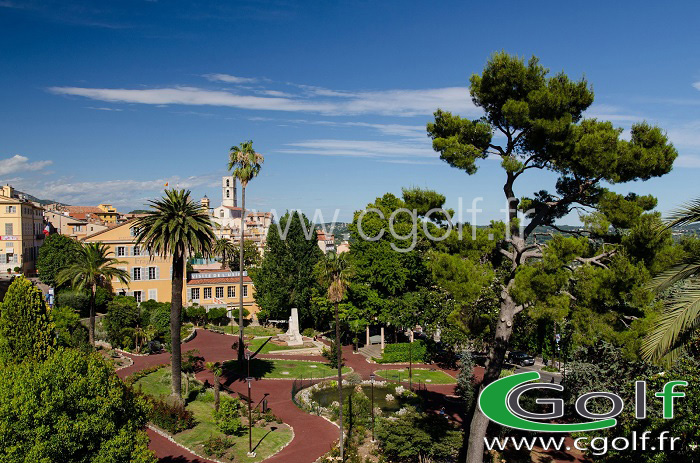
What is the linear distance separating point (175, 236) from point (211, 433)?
10912mm

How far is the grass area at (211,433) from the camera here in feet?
79.7

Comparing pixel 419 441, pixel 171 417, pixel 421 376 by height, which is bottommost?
pixel 421 376

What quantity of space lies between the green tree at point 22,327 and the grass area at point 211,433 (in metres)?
10.6

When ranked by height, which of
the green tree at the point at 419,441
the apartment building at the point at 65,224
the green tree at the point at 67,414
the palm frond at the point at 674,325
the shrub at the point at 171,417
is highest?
the apartment building at the point at 65,224

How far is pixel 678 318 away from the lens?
9492 mm

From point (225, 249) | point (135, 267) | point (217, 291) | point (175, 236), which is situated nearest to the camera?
point (175, 236)

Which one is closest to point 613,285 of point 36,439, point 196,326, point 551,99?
point 551,99

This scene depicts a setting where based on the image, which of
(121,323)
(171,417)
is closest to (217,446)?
(171,417)

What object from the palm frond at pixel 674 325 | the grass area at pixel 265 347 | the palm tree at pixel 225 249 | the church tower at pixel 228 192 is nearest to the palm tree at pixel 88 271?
the grass area at pixel 265 347

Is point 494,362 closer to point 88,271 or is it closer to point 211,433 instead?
point 211,433

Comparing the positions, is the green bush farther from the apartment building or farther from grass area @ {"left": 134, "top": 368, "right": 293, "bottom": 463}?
the apartment building

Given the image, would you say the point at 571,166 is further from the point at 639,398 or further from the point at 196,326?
the point at 196,326

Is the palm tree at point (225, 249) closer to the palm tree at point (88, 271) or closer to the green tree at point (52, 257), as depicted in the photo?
the green tree at point (52, 257)

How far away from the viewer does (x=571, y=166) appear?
1555 cm
